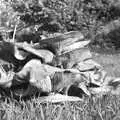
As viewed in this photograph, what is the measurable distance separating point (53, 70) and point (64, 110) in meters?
0.43

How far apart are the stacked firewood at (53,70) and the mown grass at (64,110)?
0.11m

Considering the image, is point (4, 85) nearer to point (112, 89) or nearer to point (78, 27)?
point (112, 89)

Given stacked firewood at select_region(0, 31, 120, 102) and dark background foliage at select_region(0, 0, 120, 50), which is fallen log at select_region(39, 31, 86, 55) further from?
dark background foliage at select_region(0, 0, 120, 50)

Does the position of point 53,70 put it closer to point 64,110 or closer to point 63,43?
point 63,43

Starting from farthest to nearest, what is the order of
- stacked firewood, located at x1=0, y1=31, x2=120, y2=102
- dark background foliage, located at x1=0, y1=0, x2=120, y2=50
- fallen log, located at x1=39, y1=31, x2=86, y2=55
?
dark background foliage, located at x1=0, y1=0, x2=120, y2=50
fallen log, located at x1=39, y1=31, x2=86, y2=55
stacked firewood, located at x1=0, y1=31, x2=120, y2=102

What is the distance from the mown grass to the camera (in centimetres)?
252

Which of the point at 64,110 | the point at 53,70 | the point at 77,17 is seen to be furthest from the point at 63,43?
the point at 77,17

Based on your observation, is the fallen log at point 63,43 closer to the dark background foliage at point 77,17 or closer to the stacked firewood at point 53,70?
the stacked firewood at point 53,70

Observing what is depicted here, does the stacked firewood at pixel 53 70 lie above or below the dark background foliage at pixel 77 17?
below

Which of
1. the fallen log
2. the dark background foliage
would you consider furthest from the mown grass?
the dark background foliage

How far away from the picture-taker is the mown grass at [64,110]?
2516 mm

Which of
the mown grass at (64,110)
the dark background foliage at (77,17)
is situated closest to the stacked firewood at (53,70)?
the mown grass at (64,110)

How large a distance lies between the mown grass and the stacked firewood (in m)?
0.11

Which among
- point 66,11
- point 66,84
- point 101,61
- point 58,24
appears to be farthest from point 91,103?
point 66,11
